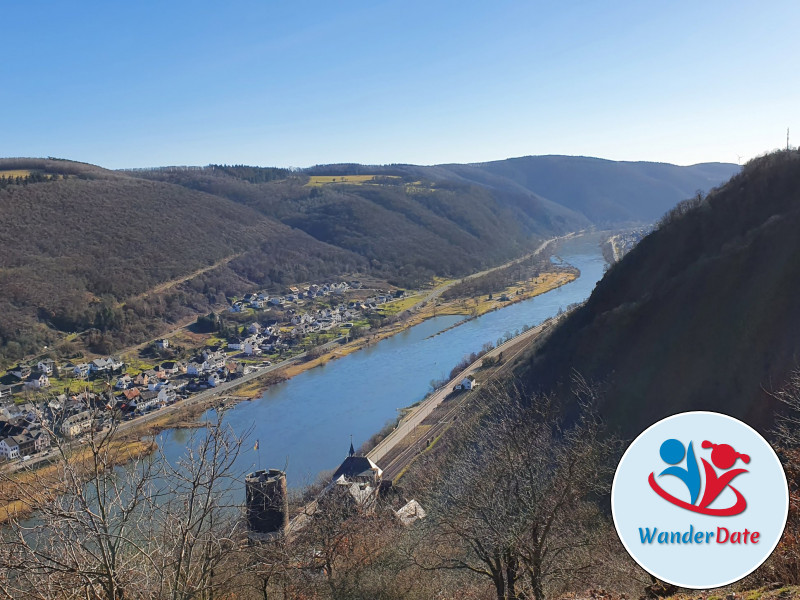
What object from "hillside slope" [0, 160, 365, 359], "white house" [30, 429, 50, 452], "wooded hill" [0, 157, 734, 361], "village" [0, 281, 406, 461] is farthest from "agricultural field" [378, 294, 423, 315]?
"white house" [30, 429, 50, 452]

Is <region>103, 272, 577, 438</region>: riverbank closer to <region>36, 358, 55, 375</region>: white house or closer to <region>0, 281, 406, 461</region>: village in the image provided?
<region>0, 281, 406, 461</region>: village

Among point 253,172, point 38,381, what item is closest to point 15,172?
point 253,172

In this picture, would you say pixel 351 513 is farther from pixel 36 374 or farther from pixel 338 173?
pixel 338 173

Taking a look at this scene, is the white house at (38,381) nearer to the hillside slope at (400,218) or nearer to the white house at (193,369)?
the white house at (193,369)

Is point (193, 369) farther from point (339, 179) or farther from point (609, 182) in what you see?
point (609, 182)

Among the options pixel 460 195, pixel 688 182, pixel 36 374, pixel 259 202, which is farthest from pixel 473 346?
pixel 688 182

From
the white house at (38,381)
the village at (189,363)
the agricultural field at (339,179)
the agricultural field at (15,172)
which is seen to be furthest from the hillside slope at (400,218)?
the white house at (38,381)
